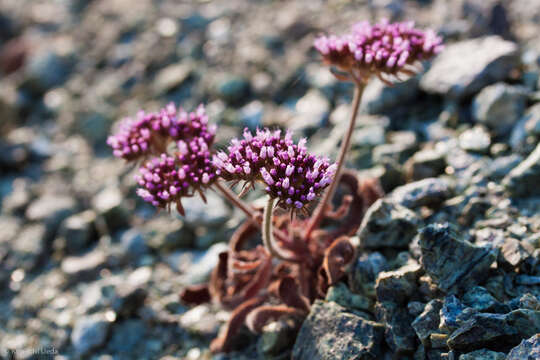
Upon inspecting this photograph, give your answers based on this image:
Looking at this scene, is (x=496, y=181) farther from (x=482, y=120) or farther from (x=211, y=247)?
(x=211, y=247)

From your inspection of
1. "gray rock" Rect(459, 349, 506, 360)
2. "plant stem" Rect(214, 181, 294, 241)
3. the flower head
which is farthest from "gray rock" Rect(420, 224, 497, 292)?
the flower head

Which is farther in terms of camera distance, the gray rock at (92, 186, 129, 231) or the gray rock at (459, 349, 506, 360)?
the gray rock at (92, 186, 129, 231)

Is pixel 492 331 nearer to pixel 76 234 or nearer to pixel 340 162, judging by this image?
pixel 340 162

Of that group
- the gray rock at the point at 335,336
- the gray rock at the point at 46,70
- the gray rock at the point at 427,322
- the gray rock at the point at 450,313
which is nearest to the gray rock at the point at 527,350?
the gray rock at the point at 450,313

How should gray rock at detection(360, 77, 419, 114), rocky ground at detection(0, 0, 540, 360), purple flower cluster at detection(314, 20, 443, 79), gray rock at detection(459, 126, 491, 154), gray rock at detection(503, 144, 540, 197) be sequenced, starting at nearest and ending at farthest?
rocky ground at detection(0, 0, 540, 360)
purple flower cluster at detection(314, 20, 443, 79)
gray rock at detection(503, 144, 540, 197)
gray rock at detection(459, 126, 491, 154)
gray rock at detection(360, 77, 419, 114)

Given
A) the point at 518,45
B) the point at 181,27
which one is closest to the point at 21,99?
the point at 181,27

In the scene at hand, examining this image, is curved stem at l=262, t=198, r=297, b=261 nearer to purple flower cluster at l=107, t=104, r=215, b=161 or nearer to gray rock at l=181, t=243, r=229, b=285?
purple flower cluster at l=107, t=104, r=215, b=161

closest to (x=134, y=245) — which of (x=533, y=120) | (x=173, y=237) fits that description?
(x=173, y=237)

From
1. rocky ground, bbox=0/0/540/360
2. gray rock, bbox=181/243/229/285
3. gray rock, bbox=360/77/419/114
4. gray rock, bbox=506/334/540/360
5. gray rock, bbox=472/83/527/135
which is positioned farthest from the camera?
gray rock, bbox=360/77/419/114
